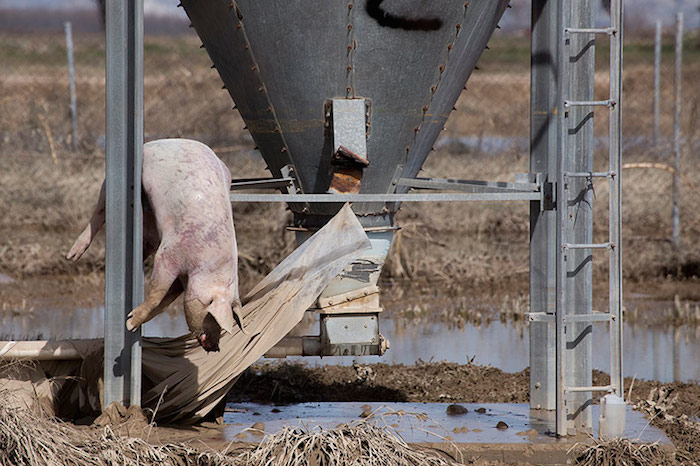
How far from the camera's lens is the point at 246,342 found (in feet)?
16.4

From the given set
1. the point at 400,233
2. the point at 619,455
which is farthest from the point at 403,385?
the point at 400,233

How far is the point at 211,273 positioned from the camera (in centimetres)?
458

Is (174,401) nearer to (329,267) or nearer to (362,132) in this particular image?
(329,267)

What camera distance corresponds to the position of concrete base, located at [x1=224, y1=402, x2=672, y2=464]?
4.71m

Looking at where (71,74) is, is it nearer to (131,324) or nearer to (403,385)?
(403,385)

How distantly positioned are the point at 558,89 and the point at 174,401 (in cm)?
244

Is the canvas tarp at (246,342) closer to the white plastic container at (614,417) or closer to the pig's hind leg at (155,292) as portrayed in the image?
the pig's hind leg at (155,292)

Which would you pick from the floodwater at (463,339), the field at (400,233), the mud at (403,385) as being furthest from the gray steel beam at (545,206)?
the floodwater at (463,339)

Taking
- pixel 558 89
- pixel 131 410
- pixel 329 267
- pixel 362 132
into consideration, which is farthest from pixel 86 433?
pixel 558 89

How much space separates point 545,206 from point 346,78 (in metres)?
1.22

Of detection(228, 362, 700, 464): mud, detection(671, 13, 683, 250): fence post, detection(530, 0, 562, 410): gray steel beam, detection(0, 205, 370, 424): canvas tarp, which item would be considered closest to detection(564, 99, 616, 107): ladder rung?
detection(530, 0, 562, 410): gray steel beam

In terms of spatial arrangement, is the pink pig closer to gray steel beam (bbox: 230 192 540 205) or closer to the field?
gray steel beam (bbox: 230 192 540 205)

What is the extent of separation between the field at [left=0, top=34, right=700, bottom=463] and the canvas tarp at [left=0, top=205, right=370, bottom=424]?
4.50 feet

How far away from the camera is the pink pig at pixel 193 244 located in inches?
179
